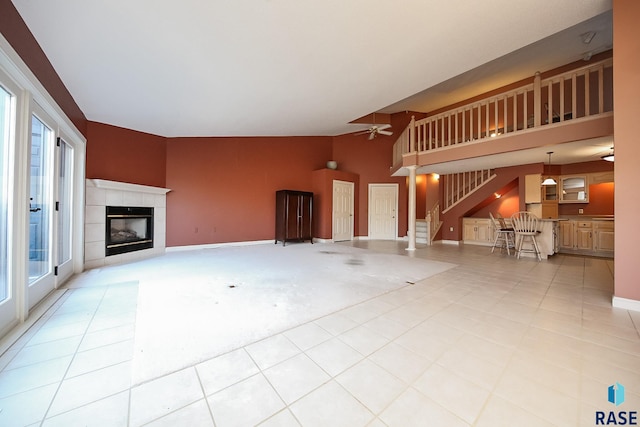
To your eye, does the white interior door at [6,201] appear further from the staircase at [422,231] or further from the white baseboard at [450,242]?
the white baseboard at [450,242]

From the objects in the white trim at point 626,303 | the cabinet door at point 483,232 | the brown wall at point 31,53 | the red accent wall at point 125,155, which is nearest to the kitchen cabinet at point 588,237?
the cabinet door at point 483,232

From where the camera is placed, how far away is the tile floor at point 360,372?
1.04 meters

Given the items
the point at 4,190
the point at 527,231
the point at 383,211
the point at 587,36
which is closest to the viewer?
the point at 4,190

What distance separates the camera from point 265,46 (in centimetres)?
283

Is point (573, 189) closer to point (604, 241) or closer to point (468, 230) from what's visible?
point (604, 241)

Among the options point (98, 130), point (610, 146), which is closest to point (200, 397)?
point (98, 130)

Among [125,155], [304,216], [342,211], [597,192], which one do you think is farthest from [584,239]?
[125,155]

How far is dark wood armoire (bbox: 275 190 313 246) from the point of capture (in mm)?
6371

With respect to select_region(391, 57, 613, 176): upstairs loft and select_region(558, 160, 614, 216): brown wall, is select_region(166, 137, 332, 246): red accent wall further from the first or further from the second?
select_region(558, 160, 614, 216): brown wall

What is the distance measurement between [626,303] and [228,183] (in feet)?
22.4

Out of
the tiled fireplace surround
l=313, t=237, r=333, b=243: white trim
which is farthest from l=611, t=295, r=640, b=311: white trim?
the tiled fireplace surround

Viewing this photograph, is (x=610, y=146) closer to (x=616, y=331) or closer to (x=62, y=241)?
(x=616, y=331)

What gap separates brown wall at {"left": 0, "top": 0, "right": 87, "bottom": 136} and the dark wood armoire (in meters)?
4.14

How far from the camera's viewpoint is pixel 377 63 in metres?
3.38
